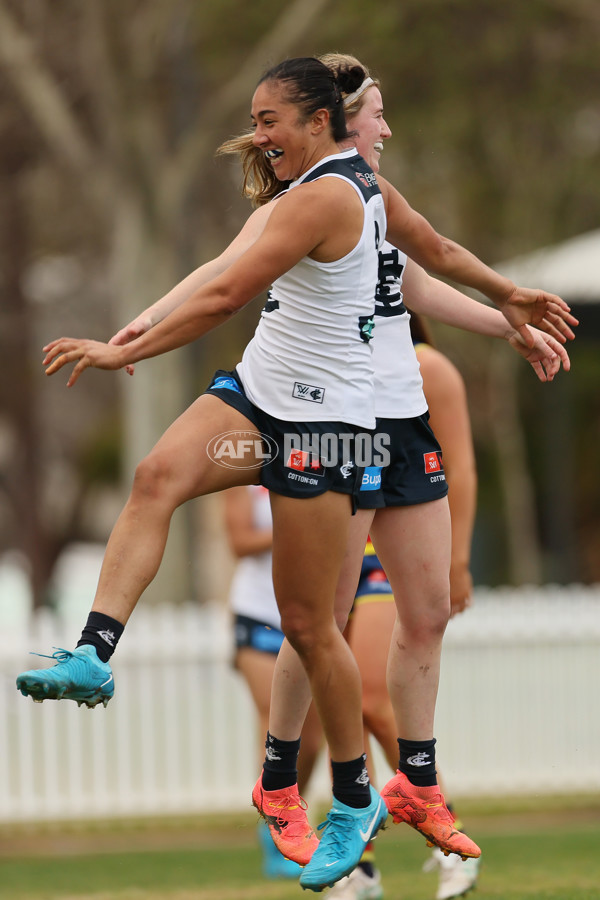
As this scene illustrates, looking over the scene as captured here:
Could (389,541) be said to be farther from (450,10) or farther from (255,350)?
(450,10)

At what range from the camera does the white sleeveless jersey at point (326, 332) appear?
3.95 m

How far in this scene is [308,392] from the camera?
3.97m

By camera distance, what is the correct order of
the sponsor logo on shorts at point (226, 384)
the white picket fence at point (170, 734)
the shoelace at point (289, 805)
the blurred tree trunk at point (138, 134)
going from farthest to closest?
the blurred tree trunk at point (138, 134) → the white picket fence at point (170, 734) → the shoelace at point (289, 805) → the sponsor logo on shorts at point (226, 384)

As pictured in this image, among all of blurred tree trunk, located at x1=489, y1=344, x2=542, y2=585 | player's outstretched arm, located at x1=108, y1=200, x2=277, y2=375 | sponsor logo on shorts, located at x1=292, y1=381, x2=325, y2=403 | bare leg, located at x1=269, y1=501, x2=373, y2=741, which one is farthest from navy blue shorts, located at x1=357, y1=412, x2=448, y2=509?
blurred tree trunk, located at x1=489, y1=344, x2=542, y2=585

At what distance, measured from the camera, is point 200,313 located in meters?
3.81

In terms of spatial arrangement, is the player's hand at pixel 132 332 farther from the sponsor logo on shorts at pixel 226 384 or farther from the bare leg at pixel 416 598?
the bare leg at pixel 416 598

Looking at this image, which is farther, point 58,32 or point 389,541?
point 58,32

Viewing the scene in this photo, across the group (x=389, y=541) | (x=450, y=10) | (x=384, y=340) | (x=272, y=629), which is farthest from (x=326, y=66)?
(x=450, y=10)

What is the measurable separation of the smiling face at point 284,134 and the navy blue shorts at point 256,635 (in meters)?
3.09

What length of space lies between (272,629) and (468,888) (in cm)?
170

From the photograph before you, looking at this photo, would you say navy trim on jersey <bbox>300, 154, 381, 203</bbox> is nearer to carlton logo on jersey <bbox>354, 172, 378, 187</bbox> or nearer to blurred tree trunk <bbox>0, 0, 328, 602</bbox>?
carlton logo on jersey <bbox>354, 172, 378, 187</bbox>

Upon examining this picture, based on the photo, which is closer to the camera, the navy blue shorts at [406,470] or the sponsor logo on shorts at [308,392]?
the sponsor logo on shorts at [308,392]

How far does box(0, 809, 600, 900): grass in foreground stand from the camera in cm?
643

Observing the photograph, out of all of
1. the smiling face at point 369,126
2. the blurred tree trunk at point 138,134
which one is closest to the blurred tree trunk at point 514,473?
the blurred tree trunk at point 138,134
